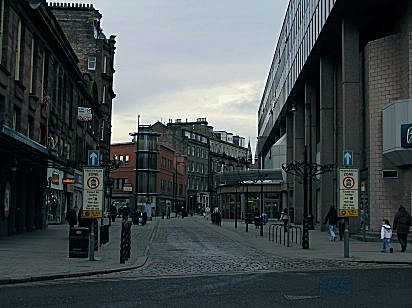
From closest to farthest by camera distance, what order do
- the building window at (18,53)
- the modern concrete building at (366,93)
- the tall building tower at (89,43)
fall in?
the modern concrete building at (366,93) → the building window at (18,53) → the tall building tower at (89,43)

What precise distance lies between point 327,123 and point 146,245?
68.9ft

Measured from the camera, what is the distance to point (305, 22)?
51.1 metres

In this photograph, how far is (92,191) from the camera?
21234mm

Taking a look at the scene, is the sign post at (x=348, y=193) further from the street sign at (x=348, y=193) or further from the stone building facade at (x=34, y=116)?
the stone building facade at (x=34, y=116)

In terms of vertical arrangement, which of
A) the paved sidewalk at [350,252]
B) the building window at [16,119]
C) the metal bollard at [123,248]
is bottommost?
the paved sidewalk at [350,252]

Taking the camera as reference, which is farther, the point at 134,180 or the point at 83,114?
the point at 134,180

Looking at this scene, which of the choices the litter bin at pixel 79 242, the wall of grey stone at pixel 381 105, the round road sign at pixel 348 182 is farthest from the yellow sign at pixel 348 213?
the wall of grey stone at pixel 381 105

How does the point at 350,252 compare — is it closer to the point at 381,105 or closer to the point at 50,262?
the point at 381,105

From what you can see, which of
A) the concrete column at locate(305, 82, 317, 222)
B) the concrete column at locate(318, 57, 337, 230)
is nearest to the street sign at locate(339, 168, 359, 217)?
the concrete column at locate(318, 57, 337, 230)

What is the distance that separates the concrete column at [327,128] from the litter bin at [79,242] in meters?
27.7

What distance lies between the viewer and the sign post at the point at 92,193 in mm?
21141

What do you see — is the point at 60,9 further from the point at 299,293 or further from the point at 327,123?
the point at 299,293

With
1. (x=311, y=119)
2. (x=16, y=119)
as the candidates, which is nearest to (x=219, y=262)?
(x=16, y=119)

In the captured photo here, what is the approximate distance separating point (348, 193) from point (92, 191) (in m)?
9.21
